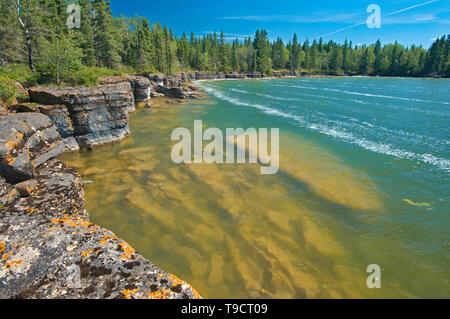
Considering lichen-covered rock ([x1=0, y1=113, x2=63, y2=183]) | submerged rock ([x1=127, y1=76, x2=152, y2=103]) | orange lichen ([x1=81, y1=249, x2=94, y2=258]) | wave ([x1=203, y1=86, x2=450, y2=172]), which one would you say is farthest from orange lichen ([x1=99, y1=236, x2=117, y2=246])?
submerged rock ([x1=127, y1=76, x2=152, y2=103])

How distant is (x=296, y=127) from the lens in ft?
80.2

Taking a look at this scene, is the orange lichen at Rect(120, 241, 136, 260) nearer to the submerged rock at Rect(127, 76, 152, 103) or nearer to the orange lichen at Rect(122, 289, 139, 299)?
the orange lichen at Rect(122, 289, 139, 299)

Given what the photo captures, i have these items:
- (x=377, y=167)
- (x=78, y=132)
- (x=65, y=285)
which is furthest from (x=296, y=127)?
(x=65, y=285)

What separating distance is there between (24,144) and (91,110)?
728cm

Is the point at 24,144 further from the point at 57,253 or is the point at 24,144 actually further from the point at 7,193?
the point at 57,253

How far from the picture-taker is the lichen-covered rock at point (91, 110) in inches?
543

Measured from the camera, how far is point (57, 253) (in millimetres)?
4652

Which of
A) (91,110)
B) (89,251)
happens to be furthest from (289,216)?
(91,110)

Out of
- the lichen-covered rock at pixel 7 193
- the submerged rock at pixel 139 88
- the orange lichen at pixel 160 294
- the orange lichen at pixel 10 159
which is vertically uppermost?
the submerged rock at pixel 139 88

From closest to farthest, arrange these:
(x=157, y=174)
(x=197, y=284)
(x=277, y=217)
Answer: (x=197, y=284), (x=277, y=217), (x=157, y=174)

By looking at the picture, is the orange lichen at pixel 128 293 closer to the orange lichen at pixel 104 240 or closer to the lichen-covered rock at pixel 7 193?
the orange lichen at pixel 104 240

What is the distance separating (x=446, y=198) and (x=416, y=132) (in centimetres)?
1495

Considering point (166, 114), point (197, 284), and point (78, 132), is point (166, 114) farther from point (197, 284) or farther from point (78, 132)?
point (197, 284)

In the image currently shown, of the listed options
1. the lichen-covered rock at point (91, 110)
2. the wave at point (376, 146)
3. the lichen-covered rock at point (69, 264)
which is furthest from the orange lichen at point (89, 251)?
the wave at point (376, 146)
